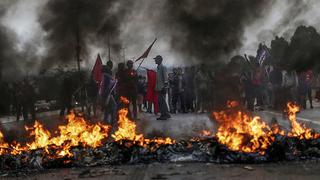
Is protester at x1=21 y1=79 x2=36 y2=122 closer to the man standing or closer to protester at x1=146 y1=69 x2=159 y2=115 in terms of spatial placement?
protester at x1=146 y1=69 x2=159 y2=115

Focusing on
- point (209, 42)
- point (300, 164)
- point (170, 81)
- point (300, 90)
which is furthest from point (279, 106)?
point (300, 164)

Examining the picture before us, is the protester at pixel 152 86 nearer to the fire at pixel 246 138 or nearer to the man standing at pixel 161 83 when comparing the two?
the man standing at pixel 161 83

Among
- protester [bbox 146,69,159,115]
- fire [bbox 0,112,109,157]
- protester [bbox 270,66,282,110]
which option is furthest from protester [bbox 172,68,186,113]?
fire [bbox 0,112,109,157]

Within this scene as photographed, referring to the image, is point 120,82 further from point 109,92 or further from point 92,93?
point 92,93

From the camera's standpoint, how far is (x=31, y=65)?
12867 mm

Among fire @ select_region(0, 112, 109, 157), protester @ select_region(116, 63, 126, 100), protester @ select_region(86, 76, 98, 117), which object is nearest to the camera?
fire @ select_region(0, 112, 109, 157)

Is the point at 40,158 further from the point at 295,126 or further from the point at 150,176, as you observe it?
the point at 295,126

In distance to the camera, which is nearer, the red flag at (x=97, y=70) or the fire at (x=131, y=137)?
the fire at (x=131, y=137)

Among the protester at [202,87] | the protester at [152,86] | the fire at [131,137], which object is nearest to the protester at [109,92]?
the protester at [152,86]

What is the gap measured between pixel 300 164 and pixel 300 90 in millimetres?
10683

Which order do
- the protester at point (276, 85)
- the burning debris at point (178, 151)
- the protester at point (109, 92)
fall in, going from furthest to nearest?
the protester at point (276, 85) → the protester at point (109, 92) → the burning debris at point (178, 151)

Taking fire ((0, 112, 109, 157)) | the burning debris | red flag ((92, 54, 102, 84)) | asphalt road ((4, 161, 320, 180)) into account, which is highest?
red flag ((92, 54, 102, 84))

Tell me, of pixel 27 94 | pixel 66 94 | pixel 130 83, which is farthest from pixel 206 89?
pixel 27 94

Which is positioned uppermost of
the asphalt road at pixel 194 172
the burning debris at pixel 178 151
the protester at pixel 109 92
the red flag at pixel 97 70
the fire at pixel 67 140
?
the red flag at pixel 97 70
